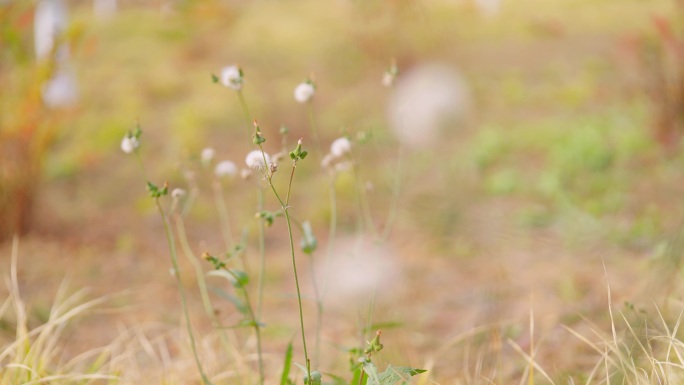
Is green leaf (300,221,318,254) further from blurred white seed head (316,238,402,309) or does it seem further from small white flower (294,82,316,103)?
blurred white seed head (316,238,402,309)

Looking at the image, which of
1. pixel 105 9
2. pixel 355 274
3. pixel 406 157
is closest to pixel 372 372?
pixel 355 274

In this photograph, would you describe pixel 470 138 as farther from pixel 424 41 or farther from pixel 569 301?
pixel 569 301

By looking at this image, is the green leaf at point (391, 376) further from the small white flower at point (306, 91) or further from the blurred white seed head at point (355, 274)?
the blurred white seed head at point (355, 274)

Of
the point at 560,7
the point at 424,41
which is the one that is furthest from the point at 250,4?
the point at 560,7

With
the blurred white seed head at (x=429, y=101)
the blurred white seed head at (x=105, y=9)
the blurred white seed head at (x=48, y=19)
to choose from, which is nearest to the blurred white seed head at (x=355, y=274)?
the blurred white seed head at (x=429, y=101)

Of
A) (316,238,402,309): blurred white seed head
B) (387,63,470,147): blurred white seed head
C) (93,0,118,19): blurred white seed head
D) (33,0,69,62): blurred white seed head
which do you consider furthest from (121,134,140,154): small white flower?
(93,0,118,19): blurred white seed head
